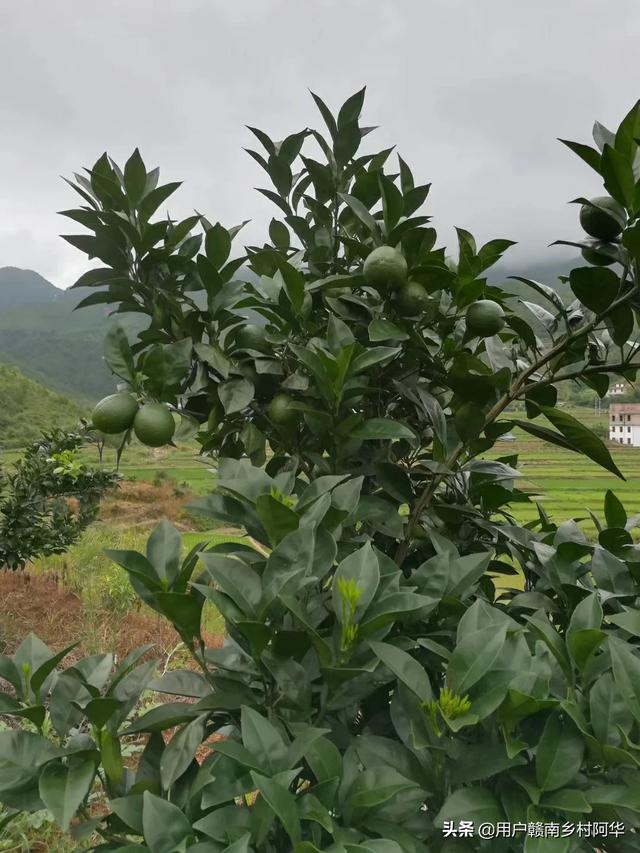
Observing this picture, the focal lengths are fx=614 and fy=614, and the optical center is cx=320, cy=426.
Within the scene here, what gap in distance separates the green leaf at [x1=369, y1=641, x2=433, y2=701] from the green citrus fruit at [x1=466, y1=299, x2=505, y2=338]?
411 millimetres

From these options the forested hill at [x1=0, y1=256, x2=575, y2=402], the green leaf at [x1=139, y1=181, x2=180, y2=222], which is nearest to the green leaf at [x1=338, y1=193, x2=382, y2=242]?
the green leaf at [x1=139, y1=181, x2=180, y2=222]

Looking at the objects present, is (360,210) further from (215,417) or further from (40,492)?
(40,492)

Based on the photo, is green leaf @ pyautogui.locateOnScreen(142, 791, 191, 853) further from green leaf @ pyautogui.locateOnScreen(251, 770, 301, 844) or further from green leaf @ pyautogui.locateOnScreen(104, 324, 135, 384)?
green leaf @ pyautogui.locateOnScreen(104, 324, 135, 384)

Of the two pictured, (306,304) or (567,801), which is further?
(306,304)

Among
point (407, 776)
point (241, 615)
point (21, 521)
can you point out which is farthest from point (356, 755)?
point (21, 521)

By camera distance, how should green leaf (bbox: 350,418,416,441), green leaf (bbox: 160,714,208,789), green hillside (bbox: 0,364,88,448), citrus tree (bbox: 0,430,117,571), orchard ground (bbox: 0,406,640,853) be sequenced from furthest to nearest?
1. green hillside (bbox: 0,364,88,448)
2. citrus tree (bbox: 0,430,117,571)
3. orchard ground (bbox: 0,406,640,853)
4. green leaf (bbox: 350,418,416,441)
5. green leaf (bbox: 160,714,208,789)

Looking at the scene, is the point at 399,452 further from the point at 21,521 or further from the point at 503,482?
the point at 21,521

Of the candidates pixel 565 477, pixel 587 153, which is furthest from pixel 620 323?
pixel 565 477

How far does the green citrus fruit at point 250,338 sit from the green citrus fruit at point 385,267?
0.17 m

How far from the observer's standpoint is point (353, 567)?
0.56m

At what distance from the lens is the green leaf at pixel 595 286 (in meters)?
0.67

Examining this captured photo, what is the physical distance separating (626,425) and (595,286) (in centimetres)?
1579

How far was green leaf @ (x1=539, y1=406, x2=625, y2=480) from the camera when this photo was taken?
0.73 meters

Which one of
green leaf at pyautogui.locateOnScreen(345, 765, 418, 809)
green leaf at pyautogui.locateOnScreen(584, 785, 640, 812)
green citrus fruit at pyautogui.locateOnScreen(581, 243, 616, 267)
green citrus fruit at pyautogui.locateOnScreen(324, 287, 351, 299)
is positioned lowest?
green leaf at pyautogui.locateOnScreen(584, 785, 640, 812)
